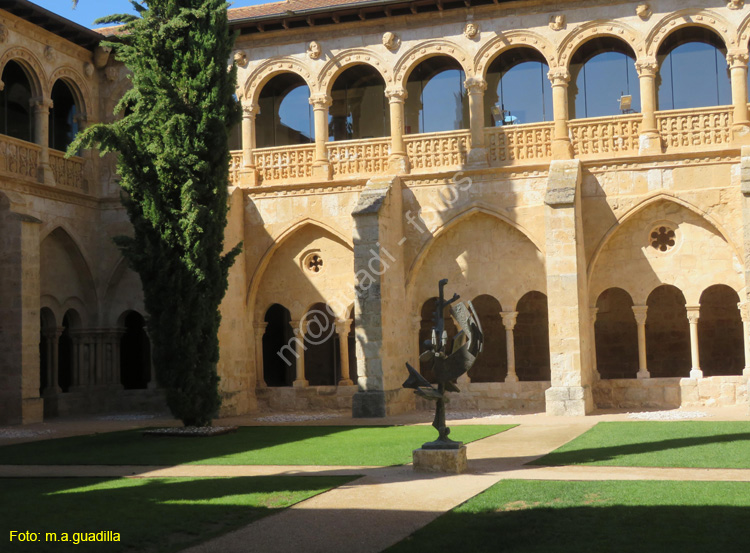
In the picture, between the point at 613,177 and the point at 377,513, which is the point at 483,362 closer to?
the point at 613,177

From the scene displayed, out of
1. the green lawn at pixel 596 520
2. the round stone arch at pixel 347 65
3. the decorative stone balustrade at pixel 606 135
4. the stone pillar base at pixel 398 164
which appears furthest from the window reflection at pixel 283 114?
the green lawn at pixel 596 520

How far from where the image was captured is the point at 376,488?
29.1 ft

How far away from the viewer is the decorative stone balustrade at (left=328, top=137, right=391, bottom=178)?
782 inches

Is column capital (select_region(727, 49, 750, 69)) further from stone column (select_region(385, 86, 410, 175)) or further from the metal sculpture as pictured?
the metal sculpture

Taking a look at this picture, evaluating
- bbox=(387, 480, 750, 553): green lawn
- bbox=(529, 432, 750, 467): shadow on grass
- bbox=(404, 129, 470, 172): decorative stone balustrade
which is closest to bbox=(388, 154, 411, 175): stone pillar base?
bbox=(404, 129, 470, 172): decorative stone balustrade

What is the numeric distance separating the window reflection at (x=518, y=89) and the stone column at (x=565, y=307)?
10.2ft

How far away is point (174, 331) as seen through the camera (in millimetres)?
15234

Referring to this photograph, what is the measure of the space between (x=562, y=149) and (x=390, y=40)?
4372mm

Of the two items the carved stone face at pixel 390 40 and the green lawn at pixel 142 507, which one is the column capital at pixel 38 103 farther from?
the green lawn at pixel 142 507

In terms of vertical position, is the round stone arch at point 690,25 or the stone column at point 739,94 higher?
the round stone arch at point 690,25

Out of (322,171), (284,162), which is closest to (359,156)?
(322,171)

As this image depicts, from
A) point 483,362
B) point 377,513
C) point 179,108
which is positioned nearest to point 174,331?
point 179,108

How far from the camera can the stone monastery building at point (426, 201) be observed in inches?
709

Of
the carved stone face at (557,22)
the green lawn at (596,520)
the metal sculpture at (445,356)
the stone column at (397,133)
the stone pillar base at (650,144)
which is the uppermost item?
the carved stone face at (557,22)
